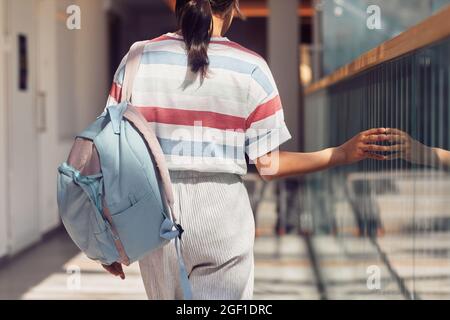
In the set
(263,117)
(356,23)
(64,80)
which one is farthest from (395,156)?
(64,80)

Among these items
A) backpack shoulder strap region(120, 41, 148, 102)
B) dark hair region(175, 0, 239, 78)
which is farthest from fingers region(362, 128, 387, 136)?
backpack shoulder strap region(120, 41, 148, 102)

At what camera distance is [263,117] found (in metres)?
1.68

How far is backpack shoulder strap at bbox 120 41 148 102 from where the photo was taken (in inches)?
65.2

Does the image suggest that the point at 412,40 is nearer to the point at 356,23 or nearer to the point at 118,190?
the point at 118,190

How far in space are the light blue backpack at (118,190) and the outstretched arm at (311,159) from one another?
0.25m

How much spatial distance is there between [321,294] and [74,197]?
11.1 ft

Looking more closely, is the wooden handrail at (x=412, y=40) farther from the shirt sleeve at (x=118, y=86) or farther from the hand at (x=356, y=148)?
the shirt sleeve at (x=118, y=86)

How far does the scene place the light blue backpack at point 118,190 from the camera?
1572 millimetres

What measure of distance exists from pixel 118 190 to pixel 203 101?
25 centimetres

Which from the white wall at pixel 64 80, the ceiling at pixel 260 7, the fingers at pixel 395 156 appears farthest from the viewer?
the ceiling at pixel 260 7

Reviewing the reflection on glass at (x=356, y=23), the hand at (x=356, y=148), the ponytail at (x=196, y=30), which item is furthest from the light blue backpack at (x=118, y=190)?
the reflection on glass at (x=356, y=23)

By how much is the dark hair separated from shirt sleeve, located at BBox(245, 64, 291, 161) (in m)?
0.11

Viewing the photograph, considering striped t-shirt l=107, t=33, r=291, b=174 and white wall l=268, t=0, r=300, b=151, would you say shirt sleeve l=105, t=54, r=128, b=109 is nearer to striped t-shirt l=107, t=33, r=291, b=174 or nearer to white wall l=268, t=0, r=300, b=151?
striped t-shirt l=107, t=33, r=291, b=174

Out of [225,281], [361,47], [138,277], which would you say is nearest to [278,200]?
[138,277]
